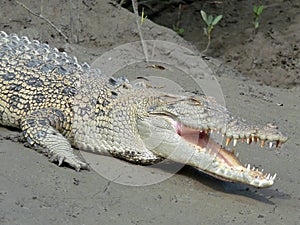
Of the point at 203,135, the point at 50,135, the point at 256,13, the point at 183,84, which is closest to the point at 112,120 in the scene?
the point at 50,135

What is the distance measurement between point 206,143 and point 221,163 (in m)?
0.24

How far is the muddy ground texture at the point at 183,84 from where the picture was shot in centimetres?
392

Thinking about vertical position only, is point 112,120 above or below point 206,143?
below

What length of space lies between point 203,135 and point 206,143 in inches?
Result: 3.5

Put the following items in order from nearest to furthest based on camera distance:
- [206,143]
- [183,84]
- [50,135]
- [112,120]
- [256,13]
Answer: [206,143] → [50,135] → [112,120] → [183,84] → [256,13]

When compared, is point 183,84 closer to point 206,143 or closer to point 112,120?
point 112,120

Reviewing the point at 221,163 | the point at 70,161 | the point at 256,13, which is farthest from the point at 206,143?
the point at 256,13

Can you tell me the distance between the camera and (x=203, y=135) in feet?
15.3

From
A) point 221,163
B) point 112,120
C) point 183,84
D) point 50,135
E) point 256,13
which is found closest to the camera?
point 221,163

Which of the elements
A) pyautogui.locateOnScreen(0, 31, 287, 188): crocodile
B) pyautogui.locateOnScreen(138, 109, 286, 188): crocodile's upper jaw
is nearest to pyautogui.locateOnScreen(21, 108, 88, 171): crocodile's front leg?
pyautogui.locateOnScreen(0, 31, 287, 188): crocodile

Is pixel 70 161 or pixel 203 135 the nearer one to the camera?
pixel 70 161

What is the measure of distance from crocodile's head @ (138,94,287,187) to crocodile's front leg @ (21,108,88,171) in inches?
23.7

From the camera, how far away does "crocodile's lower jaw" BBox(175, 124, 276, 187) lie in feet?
14.1

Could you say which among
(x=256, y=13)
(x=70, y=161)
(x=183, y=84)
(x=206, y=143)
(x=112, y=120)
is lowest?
(x=70, y=161)
